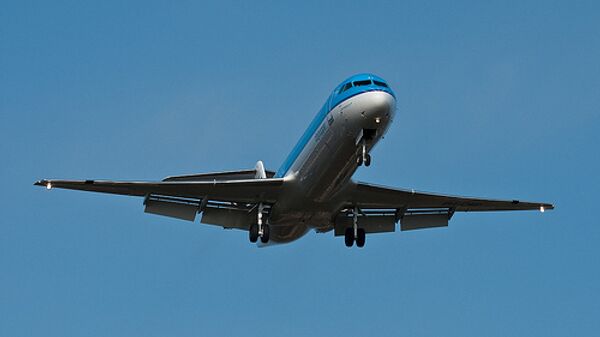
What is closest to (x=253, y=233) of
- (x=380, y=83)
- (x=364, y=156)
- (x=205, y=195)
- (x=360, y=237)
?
(x=205, y=195)

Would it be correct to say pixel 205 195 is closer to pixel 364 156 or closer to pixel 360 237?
pixel 360 237

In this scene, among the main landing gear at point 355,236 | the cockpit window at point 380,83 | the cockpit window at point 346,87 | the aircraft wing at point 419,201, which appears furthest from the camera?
the main landing gear at point 355,236

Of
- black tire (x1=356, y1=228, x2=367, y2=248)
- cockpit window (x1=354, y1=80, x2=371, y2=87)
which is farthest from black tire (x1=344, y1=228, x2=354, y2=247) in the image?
cockpit window (x1=354, y1=80, x2=371, y2=87)

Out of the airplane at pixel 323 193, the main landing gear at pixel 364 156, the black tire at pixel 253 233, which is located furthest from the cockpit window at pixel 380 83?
the black tire at pixel 253 233

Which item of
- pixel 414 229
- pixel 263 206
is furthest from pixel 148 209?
pixel 414 229

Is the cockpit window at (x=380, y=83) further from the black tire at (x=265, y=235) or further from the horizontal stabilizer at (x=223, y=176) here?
the horizontal stabilizer at (x=223, y=176)

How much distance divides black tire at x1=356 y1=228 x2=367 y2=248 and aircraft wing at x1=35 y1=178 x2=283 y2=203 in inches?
199

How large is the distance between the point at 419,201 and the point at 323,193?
734 cm

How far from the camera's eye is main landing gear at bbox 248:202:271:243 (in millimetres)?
56375

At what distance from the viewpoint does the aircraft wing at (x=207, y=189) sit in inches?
2163

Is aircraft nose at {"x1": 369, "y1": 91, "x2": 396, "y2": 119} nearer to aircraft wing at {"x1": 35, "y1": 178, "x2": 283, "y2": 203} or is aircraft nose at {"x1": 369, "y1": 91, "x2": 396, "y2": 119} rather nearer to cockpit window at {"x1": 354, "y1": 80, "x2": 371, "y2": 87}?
cockpit window at {"x1": 354, "y1": 80, "x2": 371, "y2": 87}

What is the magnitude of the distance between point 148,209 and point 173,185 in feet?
6.25

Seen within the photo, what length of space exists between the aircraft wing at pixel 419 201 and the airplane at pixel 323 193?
5 centimetres

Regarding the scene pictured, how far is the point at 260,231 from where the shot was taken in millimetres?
56375
